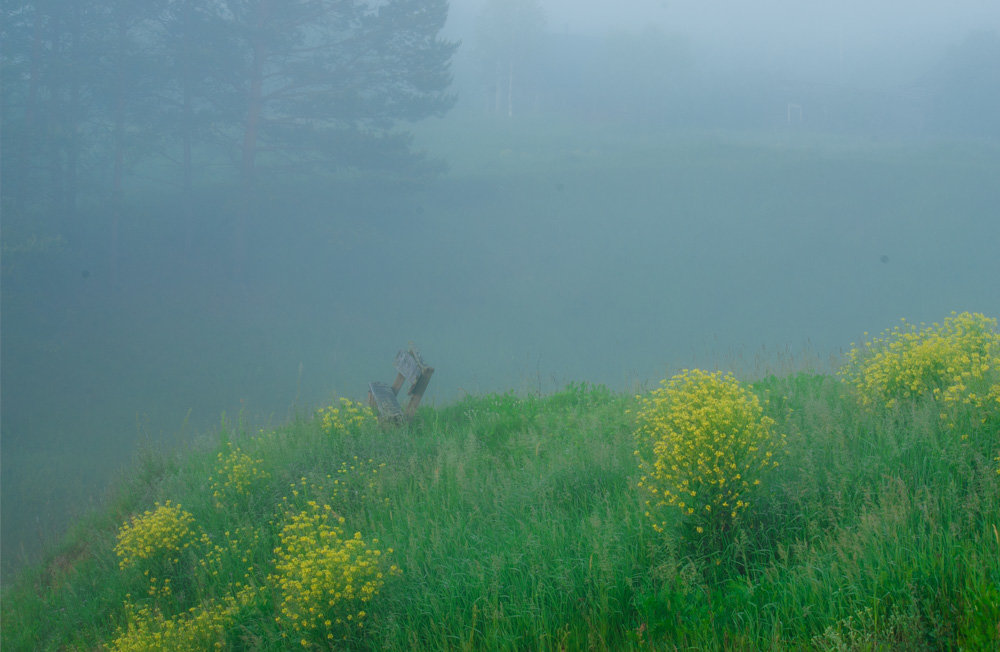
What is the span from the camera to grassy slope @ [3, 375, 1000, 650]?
2.63 metres

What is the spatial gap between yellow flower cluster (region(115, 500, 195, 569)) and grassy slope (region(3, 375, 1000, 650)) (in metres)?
0.20

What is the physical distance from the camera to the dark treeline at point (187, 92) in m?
20.5

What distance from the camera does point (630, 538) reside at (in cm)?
339

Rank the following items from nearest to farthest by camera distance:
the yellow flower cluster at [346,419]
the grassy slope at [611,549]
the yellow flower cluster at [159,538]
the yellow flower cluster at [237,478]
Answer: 1. the grassy slope at [611,549]
2. the yellow flower cluster at [159,538]
3. the yellow flower cluster at [237,478]
4. the yellow flower cluster at [346,419]

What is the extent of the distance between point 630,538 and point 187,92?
23.4 meters

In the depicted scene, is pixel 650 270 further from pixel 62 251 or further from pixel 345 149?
pixel 62 251

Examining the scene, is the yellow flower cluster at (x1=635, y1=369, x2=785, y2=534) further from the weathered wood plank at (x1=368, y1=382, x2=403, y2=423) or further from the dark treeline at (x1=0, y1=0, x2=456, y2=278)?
the dark treeline at (x1=0, y1=0, x2=456, y2=278)

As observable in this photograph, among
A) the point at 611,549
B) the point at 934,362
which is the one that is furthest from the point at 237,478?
the point at 934,362

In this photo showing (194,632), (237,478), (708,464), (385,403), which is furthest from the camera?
(385,403)

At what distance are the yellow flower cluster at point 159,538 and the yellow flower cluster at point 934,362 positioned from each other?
5.34 metres

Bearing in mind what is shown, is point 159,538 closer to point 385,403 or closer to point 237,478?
point 237,478

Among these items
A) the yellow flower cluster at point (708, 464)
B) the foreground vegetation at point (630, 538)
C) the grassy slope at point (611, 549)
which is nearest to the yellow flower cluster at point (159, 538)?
the foreground vegetation at point (630, 538)

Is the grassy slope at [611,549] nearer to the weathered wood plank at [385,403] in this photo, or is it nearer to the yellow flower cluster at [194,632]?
the yellow flower cluster at [194,632]

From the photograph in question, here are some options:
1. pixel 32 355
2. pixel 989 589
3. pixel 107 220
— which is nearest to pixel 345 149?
pixel 107 220
